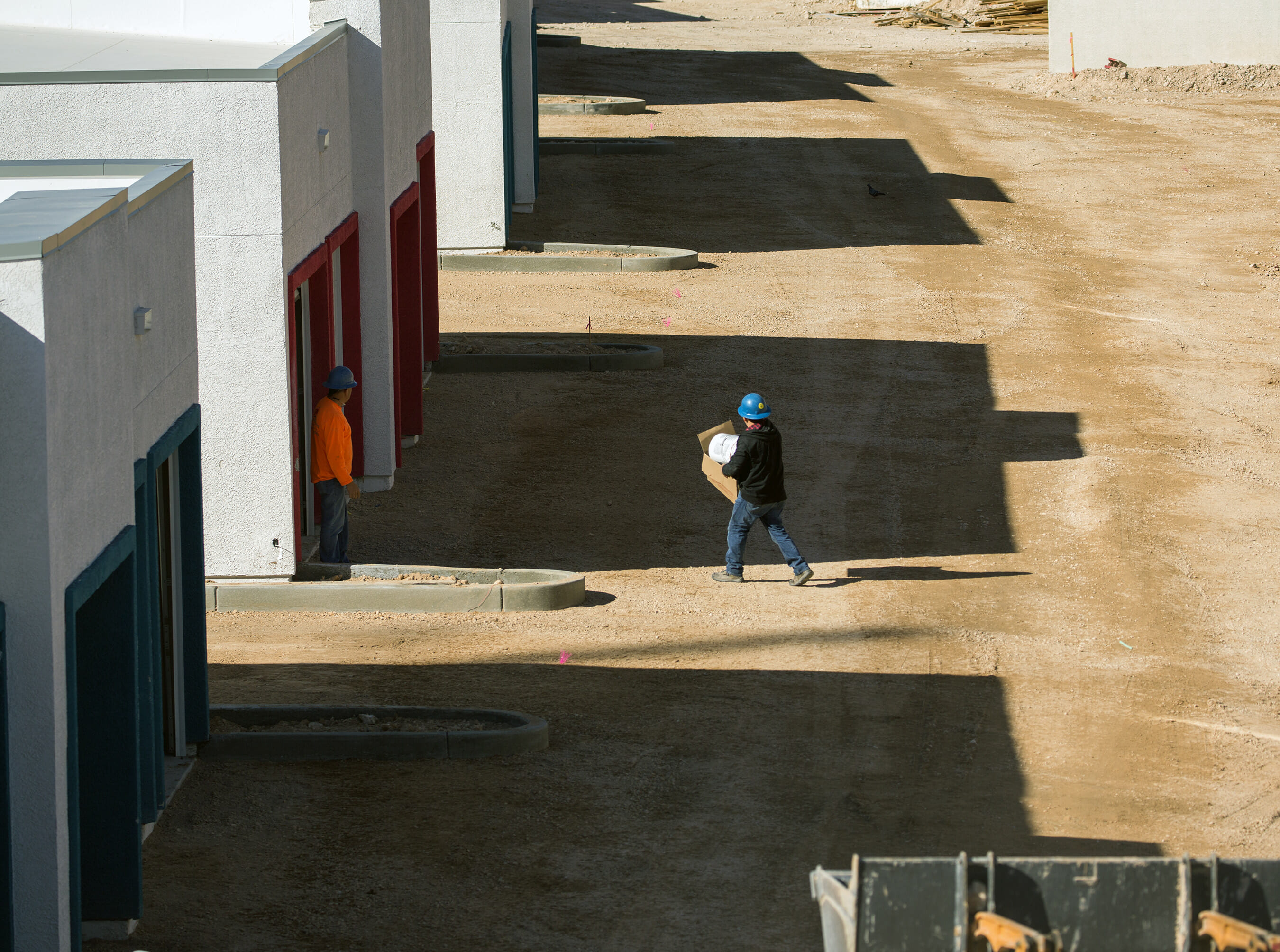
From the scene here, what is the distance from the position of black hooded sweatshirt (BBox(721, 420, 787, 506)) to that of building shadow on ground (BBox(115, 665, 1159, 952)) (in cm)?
219

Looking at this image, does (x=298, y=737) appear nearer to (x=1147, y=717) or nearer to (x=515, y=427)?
(x=1147, y=717)

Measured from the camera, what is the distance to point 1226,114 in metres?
39.6

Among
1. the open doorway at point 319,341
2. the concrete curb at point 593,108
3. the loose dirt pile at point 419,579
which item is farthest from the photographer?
the concrete curb at point 593,108

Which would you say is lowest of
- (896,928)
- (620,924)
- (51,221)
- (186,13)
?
(620,924)

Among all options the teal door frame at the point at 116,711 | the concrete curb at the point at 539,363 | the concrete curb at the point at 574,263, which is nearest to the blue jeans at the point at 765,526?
the teal door frame at the point at 116,711

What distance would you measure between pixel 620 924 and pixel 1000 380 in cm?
1282

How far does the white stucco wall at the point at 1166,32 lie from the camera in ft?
138

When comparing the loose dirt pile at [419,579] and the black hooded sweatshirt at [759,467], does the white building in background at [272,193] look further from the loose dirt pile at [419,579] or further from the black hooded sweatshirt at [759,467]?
the black hooded sweatshirt at [759,467]

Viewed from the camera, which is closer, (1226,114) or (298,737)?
(298,737)

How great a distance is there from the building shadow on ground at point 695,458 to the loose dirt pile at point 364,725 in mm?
3569

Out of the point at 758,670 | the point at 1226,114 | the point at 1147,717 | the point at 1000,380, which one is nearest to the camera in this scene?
the point at 1147,717

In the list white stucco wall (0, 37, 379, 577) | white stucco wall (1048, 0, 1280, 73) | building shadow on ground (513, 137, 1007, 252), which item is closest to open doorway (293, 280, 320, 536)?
white stucco wall (0, 37, 379, 577)

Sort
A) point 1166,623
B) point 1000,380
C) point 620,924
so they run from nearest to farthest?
point 620,924
point 1166,623
point 1000,380

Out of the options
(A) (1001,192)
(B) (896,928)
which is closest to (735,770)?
(B) (896,928)
